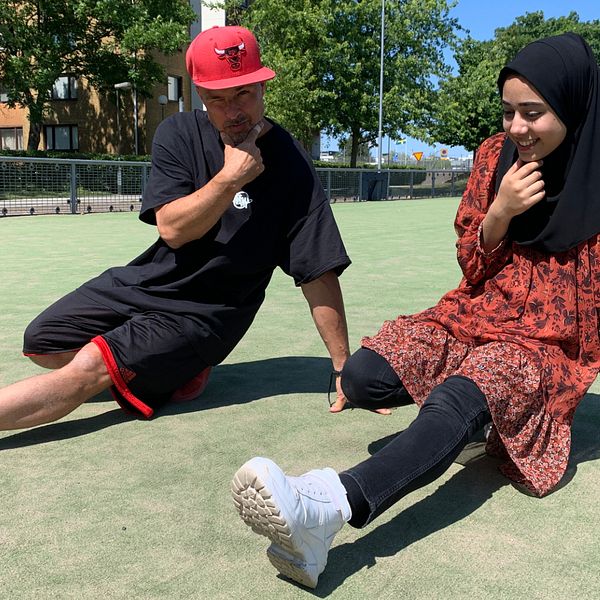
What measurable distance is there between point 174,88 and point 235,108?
33.4 meters

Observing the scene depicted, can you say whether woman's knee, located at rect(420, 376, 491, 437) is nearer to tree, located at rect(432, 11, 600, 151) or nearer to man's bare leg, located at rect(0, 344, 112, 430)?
man's bare leg, located at rect(0, 344, 112, 430)

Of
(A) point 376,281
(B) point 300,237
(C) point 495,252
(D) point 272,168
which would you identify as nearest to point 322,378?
(B) point 300,237

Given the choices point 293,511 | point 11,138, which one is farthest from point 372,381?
point 11,138

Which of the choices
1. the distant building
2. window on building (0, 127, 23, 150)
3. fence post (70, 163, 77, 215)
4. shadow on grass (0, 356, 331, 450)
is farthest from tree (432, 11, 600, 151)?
shadow on grass (0, 356, 331, 450)

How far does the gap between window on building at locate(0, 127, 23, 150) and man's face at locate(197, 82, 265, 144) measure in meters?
36.9

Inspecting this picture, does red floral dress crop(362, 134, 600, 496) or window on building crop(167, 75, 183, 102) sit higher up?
window on building crop(167, 75, 183, 102)

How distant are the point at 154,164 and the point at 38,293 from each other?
3.29 m

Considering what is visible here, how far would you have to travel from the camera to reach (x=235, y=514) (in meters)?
2.20

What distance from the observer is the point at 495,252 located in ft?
8.00

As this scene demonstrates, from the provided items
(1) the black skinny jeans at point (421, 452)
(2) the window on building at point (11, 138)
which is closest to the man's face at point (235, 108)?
(1) the black skinny jeans at point (421, 452)

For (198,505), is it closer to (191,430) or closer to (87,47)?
(191,430)

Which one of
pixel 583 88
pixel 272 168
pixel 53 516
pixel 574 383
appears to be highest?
pixel 583 88

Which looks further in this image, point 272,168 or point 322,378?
point 322,378

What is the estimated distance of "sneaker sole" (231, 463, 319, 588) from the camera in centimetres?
167
